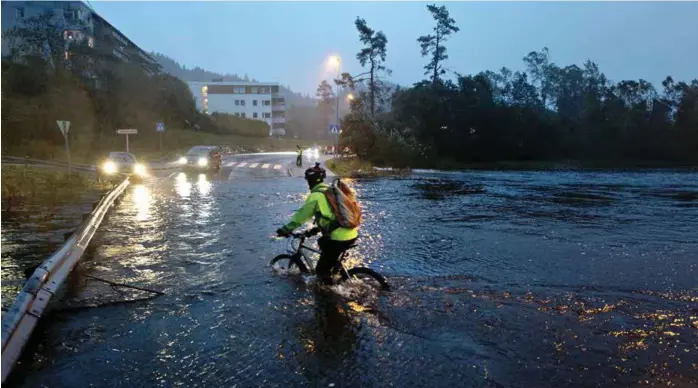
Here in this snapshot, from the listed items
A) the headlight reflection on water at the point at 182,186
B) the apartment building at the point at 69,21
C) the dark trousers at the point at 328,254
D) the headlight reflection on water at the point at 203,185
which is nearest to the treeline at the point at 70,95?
the apartment building at the point at 69,21

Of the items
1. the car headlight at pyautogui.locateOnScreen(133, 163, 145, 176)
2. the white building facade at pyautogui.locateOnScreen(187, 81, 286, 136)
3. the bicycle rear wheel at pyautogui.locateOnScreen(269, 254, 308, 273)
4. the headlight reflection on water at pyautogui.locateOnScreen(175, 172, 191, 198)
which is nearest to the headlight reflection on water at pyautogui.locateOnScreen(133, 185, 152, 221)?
the headlight reflection on water at pyautogui.locateOnScreen(175, 172, 191, 198)

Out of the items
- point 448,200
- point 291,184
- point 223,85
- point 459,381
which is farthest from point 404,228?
point 223,85

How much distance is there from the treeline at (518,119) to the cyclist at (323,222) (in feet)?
152

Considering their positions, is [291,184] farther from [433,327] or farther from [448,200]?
[433,327]

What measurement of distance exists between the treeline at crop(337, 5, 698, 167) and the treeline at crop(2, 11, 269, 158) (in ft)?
73.8

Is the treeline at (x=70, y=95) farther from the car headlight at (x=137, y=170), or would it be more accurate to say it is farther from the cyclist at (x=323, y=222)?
the cyclist at (x=323, y=222)

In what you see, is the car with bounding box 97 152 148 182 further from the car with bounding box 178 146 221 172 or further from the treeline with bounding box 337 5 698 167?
the treeline with bounding box 337 5 698 167

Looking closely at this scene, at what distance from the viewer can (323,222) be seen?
6.71 meters

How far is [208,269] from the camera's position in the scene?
8.67m

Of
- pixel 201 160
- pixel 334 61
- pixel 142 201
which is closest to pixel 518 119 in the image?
pixel 334 61

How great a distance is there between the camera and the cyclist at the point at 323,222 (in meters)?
6.63

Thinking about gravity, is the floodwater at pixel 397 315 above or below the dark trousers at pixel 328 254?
below

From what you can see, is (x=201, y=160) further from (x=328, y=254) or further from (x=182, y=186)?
(x=328, y=254)

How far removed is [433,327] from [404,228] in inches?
294
